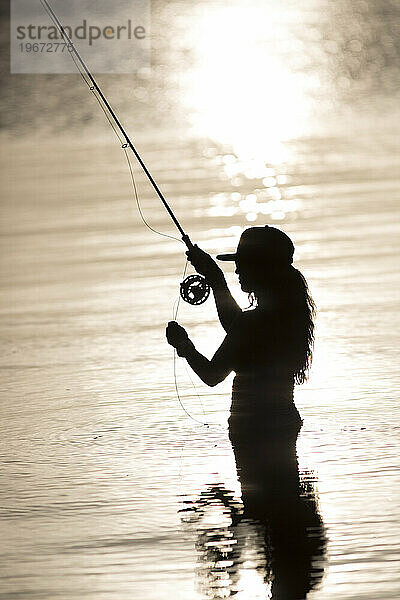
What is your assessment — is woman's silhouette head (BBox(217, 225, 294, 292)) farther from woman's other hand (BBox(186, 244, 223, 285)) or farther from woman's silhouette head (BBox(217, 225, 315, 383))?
woman's other hand (BBox(186, 244, 223, 285))

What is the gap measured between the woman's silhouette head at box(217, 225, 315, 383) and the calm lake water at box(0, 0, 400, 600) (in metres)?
0.70

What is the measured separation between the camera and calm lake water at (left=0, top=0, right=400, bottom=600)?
6578mm

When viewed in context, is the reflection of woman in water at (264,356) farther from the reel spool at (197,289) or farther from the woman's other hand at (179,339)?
the reel spool at (197,289)

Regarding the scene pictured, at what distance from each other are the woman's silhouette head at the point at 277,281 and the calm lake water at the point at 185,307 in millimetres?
702

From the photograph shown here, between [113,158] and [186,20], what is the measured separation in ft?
34.9

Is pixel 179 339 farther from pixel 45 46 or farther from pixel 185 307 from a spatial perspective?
pixel 45 46

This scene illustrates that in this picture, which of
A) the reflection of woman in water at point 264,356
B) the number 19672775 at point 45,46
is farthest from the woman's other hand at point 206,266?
the number 19672775 at point 45,46

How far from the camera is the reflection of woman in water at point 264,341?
7.31 metres

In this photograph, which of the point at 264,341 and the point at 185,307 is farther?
the point at 185,307

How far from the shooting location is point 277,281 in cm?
733

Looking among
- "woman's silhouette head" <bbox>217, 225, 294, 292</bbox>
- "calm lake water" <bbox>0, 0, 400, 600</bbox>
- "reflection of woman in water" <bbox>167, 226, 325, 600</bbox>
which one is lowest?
"calm lake water" <bbox>0, 0, 400, 600</bbox>

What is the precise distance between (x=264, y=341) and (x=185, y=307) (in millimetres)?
4800

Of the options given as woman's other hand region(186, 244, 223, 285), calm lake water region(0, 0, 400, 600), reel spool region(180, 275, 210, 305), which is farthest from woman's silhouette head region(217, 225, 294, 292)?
calm lake water region(0, 0, 400, 600)

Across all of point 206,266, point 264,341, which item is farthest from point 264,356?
point 206,266
